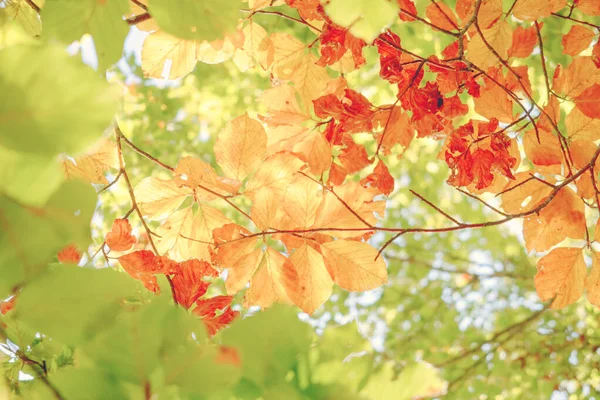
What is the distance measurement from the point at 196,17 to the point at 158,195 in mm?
524

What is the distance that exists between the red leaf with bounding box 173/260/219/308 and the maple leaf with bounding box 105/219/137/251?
12cm

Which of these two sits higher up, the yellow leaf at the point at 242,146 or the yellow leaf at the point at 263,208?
the yellow leaf at the point at 242,146

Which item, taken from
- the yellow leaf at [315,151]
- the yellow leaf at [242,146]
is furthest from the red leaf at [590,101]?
the yellow leaf at [242,146]

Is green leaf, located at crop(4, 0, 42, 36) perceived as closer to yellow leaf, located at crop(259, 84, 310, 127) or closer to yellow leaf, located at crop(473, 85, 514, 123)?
yellow leaf, located at crop(259, 84, 310, 127)

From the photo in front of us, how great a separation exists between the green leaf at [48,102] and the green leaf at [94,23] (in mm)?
218

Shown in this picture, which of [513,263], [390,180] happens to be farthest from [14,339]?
[513,263]

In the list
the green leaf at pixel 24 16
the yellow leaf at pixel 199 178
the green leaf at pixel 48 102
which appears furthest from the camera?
the yellow leaf at pixel 199 178

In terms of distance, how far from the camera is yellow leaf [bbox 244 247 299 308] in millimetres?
782

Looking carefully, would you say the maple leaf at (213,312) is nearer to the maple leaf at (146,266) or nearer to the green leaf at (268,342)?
the maple leaf at (146,266)

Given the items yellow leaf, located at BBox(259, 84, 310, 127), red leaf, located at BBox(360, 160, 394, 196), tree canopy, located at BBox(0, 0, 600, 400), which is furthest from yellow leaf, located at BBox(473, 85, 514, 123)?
yellow leaf, located at BBox(259, 84, 310, 127)

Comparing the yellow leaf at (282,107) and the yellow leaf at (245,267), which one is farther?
the yellow leaf at (282,107)

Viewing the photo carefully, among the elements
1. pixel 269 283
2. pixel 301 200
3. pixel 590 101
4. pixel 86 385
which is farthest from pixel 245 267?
pixel 590 101

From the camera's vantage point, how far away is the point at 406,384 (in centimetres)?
30

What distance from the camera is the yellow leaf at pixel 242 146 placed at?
2.64 ft
